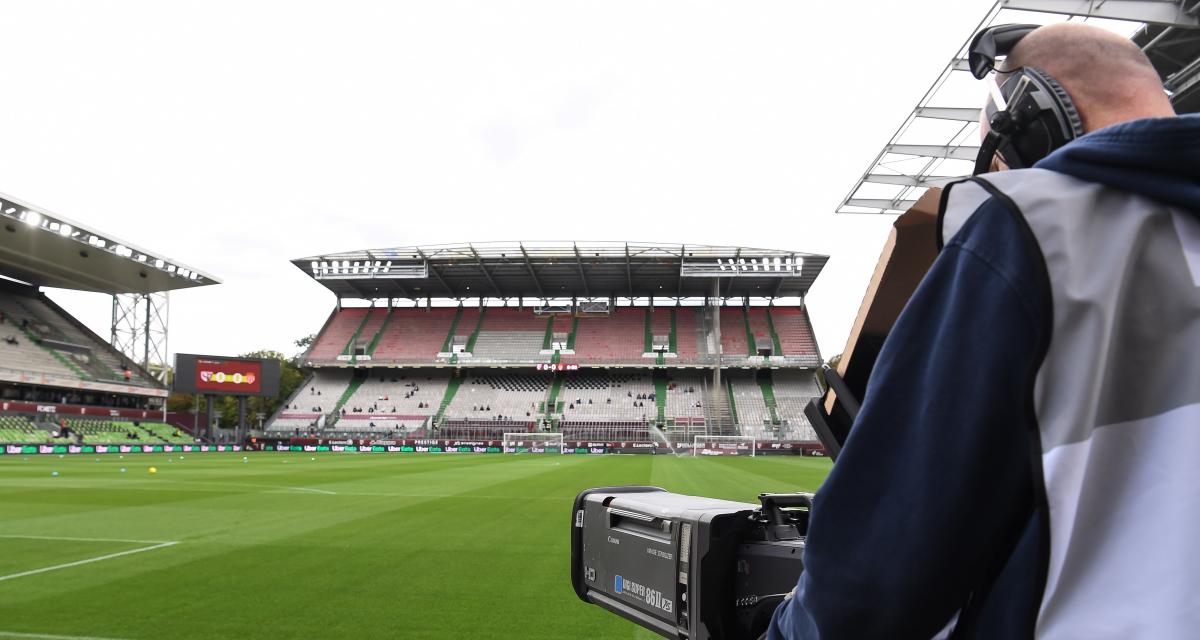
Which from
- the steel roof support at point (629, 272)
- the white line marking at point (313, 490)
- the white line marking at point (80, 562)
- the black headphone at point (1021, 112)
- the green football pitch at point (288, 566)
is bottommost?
the white line marking at point (313, 490)

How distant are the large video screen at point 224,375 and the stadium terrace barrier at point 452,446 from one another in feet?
12.0

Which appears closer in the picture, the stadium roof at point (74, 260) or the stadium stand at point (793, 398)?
the stadium roof at point (74, 260)

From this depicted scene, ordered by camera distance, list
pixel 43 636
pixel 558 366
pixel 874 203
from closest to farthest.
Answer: pixel 43 636, pixel 874 203, pixel 558 366

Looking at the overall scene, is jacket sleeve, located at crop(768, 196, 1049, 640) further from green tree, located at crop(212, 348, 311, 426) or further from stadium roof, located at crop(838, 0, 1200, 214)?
green tree, located at crop(212, 348, 311, 426)

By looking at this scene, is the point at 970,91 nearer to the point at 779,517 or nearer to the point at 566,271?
the point at 779,517

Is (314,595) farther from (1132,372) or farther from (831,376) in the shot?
(1132,372)

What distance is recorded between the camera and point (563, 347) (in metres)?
48.9

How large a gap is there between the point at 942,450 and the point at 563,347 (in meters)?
48.3

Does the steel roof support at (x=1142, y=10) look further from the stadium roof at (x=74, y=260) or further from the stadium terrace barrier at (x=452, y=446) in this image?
the stadium roof at (x=74, y=260)

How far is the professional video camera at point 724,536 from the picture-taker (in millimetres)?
1202

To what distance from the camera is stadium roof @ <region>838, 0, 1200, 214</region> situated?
927cm

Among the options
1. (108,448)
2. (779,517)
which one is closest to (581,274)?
(108,448)

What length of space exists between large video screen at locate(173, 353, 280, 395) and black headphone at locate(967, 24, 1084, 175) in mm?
42408

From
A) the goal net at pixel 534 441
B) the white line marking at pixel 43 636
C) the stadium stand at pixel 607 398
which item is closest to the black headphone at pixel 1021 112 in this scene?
the white line marking at pixel 43 636
